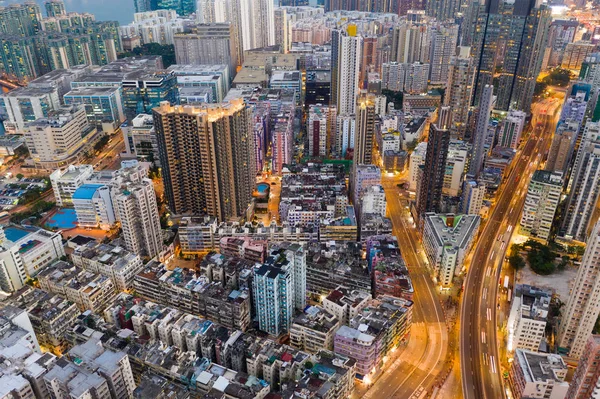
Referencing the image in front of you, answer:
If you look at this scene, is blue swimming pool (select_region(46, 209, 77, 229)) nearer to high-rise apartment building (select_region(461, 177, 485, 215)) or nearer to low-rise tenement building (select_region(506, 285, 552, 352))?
high-rise apartment building (select_region(461, 177, 485, 215))

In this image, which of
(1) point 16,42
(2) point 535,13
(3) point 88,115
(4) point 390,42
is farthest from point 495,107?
(1) point 16,42

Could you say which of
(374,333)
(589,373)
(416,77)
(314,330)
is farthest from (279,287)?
(416,77)

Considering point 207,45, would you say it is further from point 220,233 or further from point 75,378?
point 75,378

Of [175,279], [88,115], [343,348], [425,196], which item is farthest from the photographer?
[88,115]

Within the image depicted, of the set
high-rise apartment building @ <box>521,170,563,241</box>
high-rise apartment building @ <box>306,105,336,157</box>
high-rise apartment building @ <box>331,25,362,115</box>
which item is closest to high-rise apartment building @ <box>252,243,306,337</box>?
high-rise apartment building @ <box>521,170,563,241</box>

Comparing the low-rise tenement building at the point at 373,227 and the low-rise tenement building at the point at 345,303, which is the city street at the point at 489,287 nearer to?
the low-rise tenement building at the point at 345,303

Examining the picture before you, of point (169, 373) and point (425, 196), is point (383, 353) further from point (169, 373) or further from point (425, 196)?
point (425, 196)
